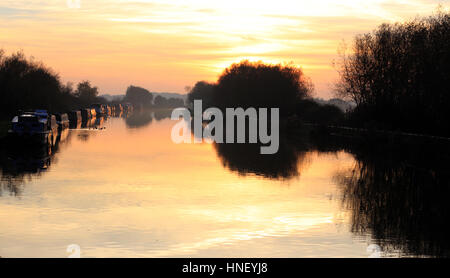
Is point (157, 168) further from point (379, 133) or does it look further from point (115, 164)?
point (379, 133)

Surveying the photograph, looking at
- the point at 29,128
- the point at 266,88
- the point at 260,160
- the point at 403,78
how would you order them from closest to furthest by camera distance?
the point at 260,160, the point at 29,128, the point at 403,78, the point at 266,88

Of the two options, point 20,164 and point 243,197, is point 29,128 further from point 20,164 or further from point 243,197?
point 243,197

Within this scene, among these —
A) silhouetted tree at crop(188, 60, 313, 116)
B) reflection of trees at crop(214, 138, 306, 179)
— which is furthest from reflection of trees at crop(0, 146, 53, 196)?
silhouetted tree at crop(188, 60, 313, 116)

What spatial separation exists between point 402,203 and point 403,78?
43.9 m

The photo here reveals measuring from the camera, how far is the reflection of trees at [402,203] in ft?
45.2

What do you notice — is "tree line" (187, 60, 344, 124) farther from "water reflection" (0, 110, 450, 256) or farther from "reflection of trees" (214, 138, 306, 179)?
"water reflection" (0, 110, 450, 256)

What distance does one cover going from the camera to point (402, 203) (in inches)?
753

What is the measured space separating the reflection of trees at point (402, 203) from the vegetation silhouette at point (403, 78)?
62.3 ft

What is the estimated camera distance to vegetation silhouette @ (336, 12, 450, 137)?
164ft

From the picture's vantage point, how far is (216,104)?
130m

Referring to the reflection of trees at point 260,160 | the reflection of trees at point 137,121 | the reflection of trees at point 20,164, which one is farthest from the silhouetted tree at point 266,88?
the reflection of trees at point 20,164

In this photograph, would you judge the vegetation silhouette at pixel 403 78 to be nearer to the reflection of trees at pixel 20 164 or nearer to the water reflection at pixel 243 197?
the water reflection at pixel 243 197

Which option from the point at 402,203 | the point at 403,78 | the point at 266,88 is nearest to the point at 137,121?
the point at 266,88


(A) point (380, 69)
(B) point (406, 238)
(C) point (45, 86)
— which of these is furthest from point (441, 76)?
(C) point (45, 86)
